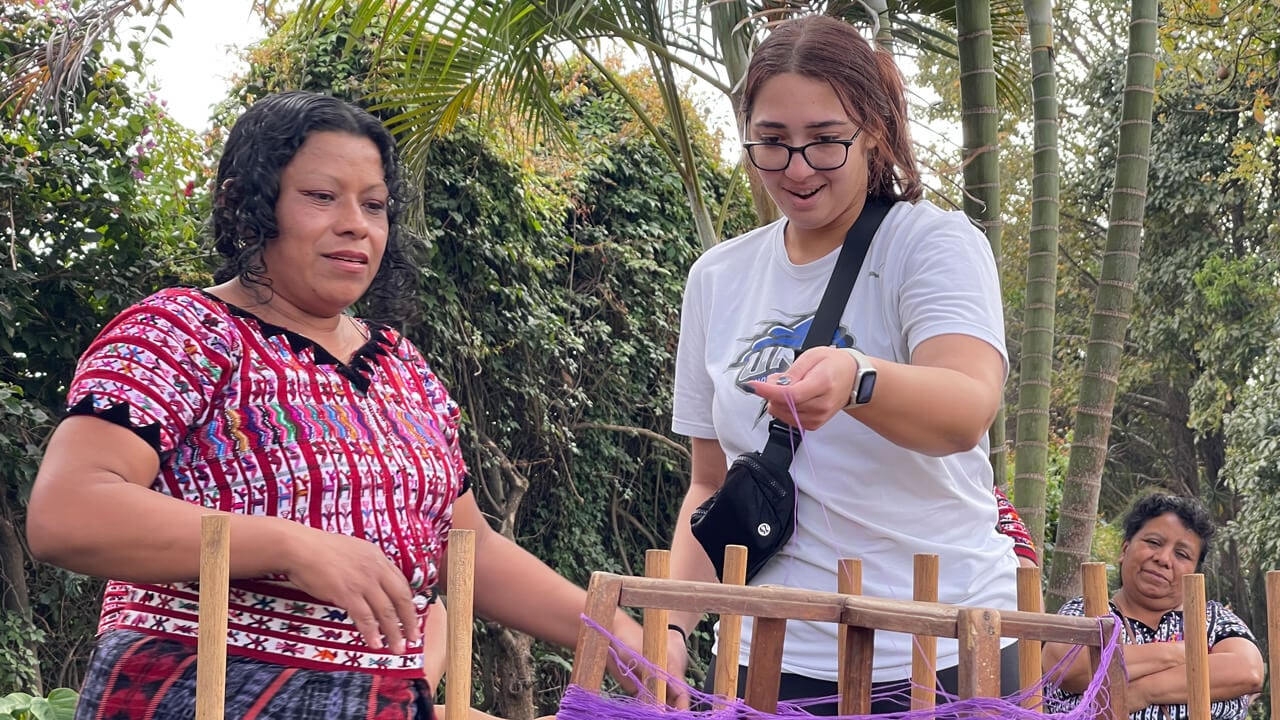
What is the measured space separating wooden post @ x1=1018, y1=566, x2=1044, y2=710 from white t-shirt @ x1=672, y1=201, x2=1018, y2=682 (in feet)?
0.15

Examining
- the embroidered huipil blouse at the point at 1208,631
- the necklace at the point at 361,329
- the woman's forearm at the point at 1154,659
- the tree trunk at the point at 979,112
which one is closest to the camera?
the necklace at the point at 361,329

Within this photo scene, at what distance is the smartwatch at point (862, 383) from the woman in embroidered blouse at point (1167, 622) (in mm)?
2595

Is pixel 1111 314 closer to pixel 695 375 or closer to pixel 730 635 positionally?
pixel 695 375

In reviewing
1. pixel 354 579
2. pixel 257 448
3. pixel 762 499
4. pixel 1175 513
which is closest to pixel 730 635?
pixel 762 499

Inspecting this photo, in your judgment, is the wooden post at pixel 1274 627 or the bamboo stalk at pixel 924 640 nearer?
the bamboo stalk at pixel 924 640

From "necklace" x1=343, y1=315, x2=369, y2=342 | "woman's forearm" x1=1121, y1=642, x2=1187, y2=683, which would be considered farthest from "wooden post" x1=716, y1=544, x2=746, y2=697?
"woman's forearm" x1=1121, y1=642, x2=1187, y2=683

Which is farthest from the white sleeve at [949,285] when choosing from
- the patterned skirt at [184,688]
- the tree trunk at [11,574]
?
the tree trunk at [11,574]

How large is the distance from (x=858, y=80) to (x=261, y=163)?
813mm

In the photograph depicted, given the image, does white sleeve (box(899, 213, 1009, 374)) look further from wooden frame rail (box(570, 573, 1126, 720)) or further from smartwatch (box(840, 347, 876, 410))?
wooden frame rail (box(570, 573, 1126, 720))

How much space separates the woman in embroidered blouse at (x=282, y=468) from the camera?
1375 millimetres

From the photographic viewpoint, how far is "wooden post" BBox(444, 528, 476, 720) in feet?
4.29

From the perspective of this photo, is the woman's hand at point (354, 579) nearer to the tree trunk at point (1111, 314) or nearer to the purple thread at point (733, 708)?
the purple thread at point (733, 708)

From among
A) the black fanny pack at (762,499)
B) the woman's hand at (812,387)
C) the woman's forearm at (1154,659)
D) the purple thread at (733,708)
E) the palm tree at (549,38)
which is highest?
the palm tree at (549,38)

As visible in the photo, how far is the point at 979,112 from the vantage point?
12.2 feet
